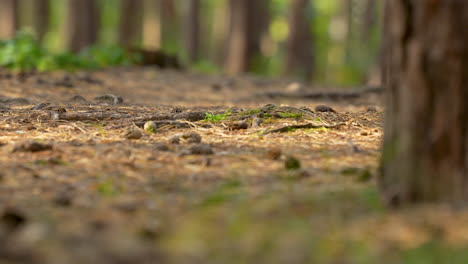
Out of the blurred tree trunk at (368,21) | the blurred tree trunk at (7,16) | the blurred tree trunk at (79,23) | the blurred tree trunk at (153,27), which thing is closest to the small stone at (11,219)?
the blurred tree trunk at (79,23)

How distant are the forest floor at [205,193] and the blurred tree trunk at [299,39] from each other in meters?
10.1

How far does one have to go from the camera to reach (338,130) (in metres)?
3.96

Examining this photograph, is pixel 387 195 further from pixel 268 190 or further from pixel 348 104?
pixel 348 104

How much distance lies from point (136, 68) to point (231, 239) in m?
8.56

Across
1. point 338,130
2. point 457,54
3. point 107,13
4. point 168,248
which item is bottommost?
point 168,248

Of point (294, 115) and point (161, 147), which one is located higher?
point (294, 115)

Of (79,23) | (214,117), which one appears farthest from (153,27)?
(214,117)

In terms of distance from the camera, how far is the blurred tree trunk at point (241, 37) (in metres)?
15.0

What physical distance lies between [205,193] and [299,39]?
12.5 metres

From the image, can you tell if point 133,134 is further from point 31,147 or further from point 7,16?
point 7,16

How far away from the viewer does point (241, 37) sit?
1505 centimetres

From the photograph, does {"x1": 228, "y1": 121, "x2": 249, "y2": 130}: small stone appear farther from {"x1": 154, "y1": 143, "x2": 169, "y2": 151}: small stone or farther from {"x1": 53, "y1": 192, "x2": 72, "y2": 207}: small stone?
{"x1": 53, "y1": 192, "x2": 72, "y2": 207}: small stone

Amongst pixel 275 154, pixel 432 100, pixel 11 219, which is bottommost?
pixel 11 219

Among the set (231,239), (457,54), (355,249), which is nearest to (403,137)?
(457,54)
